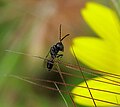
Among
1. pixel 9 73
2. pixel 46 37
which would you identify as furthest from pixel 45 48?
pixel 9 73

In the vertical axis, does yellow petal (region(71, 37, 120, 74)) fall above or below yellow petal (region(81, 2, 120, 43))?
below

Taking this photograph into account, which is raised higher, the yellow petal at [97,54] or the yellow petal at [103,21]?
the yellow petal at [103,21]

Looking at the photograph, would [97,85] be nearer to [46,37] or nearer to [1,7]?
[46,37]
